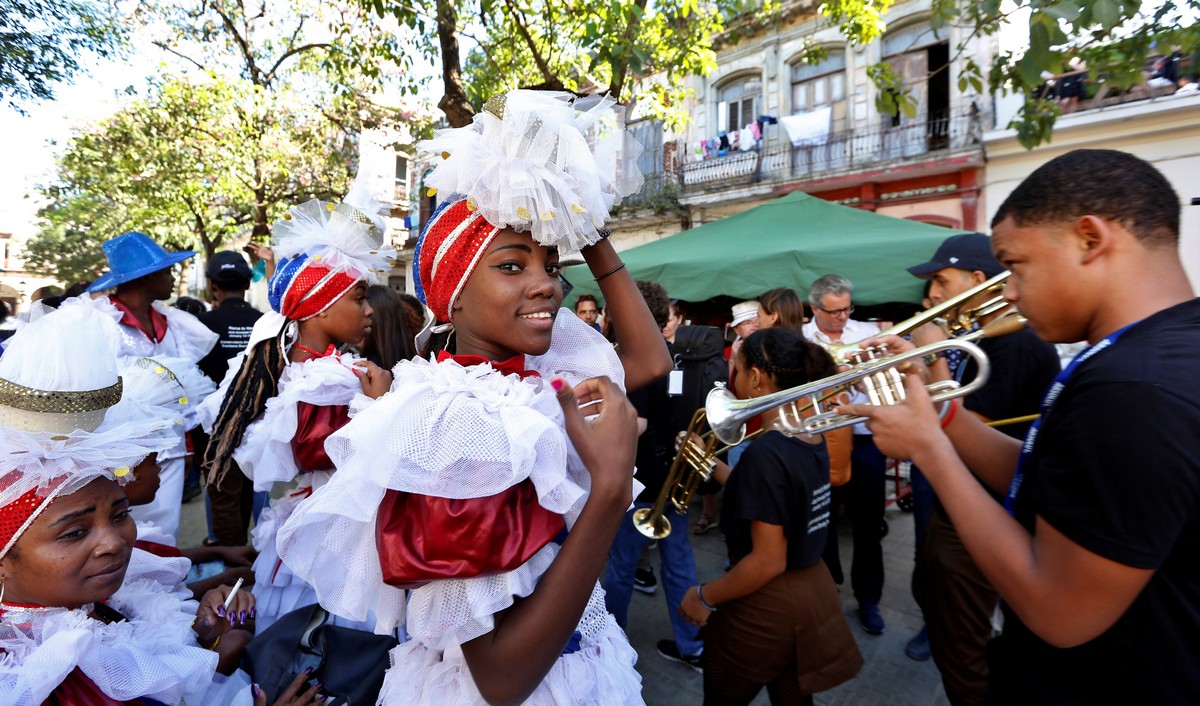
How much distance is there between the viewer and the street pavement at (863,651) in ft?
11.0

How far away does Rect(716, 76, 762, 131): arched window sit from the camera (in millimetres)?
16406

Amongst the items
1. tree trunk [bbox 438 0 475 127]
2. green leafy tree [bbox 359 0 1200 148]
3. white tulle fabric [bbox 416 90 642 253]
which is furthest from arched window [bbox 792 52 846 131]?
white tulle fabric [bbox 416 90 642 253]

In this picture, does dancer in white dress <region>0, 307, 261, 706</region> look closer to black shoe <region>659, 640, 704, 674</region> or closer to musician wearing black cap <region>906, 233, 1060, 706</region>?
musician wearing black cap <region>906, 233, 1060, 706</region>

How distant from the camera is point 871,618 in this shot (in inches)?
159

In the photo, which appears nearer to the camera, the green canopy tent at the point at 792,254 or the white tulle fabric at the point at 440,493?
the white tulle fabric at the point at 440,493

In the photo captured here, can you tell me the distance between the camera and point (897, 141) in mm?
13859

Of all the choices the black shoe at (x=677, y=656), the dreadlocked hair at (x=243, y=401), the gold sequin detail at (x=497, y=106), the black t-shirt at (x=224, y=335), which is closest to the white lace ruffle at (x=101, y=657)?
the dreadlocked hair at (x=243, y=401)

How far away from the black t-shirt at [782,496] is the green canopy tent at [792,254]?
3653 millimetres

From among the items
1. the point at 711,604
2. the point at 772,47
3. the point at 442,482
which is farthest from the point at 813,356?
the point at 772,47

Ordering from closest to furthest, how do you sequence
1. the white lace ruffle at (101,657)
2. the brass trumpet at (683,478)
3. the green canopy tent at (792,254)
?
the white lace ruffle at (101,657), the brass trumpet at (683,478), the green canopy tent at (792,254)

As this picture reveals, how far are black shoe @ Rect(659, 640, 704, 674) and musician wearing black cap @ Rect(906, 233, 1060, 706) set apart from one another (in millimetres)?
1364

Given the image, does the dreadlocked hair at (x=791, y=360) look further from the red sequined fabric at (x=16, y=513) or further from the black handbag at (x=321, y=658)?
the red sequined fabric at (x=16, y=513)

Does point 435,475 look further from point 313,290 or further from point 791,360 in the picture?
point 313,290

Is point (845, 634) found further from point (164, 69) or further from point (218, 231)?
point (218, 231)
